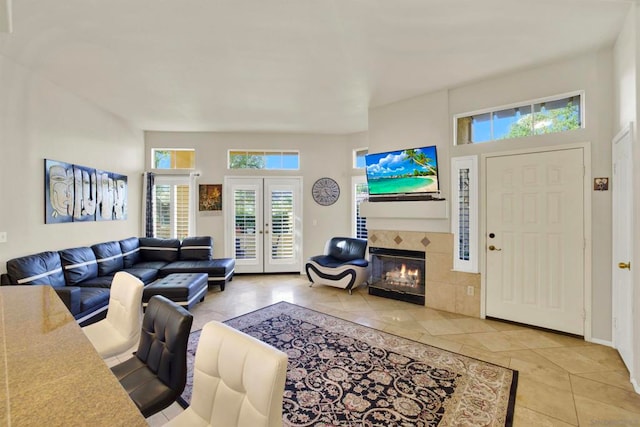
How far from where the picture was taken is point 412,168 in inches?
165

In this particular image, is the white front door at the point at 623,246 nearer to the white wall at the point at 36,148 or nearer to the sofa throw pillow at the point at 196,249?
the sofa throw pillow at the point at 196,249

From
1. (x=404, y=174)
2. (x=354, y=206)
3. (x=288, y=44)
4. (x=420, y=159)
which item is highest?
(x=288, y=44)

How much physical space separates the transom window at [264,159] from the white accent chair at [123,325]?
14.9ft

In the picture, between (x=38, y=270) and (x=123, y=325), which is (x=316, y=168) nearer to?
(x=38, y=270)

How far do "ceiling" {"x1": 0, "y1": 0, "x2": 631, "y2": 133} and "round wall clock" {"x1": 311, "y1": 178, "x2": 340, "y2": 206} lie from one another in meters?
2.22

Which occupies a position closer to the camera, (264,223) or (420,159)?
(420,159)

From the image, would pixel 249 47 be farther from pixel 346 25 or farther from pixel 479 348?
pixel 479 348

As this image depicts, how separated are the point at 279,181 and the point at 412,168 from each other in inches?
118

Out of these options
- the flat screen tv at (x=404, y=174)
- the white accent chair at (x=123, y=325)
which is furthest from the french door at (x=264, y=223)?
the white accent chair at (x=123, y=325)

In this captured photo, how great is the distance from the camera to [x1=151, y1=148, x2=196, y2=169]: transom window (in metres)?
6.00

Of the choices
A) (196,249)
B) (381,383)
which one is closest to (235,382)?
(381,383)

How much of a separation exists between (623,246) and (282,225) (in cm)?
506

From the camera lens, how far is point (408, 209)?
13.8 feet

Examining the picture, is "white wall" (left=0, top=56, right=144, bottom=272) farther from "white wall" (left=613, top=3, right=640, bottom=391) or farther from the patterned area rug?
"white wall" (left=613, top=3, right=640, bottom=391)
